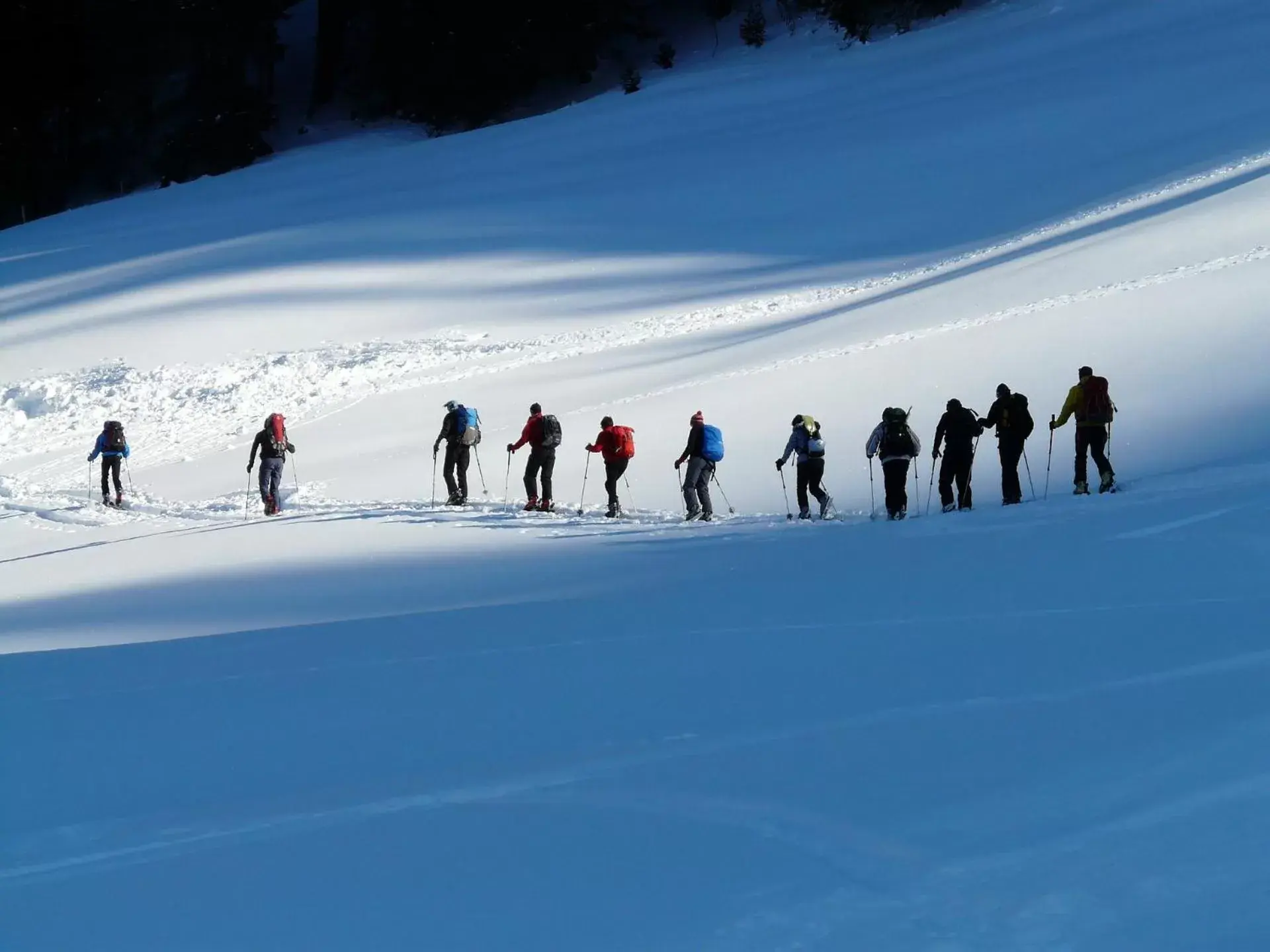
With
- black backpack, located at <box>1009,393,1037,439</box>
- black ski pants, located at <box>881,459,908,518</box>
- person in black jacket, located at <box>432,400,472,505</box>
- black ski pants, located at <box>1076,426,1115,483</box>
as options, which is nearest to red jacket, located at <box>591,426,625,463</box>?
person in black jacket, located at <box>432,400,472,505</box>

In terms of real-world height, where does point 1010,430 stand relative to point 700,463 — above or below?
above

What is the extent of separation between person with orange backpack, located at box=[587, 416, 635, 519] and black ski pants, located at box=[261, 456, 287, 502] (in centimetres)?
421

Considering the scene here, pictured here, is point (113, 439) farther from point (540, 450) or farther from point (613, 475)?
point (613, 475)

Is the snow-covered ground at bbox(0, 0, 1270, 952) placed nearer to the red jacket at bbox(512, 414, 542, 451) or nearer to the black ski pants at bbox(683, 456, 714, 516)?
the black ski pants at bbox(683, 456, 714, 516)

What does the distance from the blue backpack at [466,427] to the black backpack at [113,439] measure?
15.6ft

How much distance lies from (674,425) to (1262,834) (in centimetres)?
1404

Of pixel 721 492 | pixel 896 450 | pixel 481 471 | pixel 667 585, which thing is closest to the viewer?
pixel 667 585

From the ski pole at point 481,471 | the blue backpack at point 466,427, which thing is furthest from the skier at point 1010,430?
the ski pole at point 481,471

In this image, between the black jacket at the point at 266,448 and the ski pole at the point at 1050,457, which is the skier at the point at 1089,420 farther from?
the black jacket at the point at 266,448

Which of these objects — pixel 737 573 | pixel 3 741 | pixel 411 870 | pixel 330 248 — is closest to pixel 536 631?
pixel 737 573

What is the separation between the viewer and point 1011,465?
549 inches

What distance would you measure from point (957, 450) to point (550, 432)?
4.82 m

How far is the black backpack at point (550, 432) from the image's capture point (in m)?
16.8

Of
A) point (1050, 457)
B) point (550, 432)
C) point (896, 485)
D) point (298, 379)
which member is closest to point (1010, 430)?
point (896, 485)
